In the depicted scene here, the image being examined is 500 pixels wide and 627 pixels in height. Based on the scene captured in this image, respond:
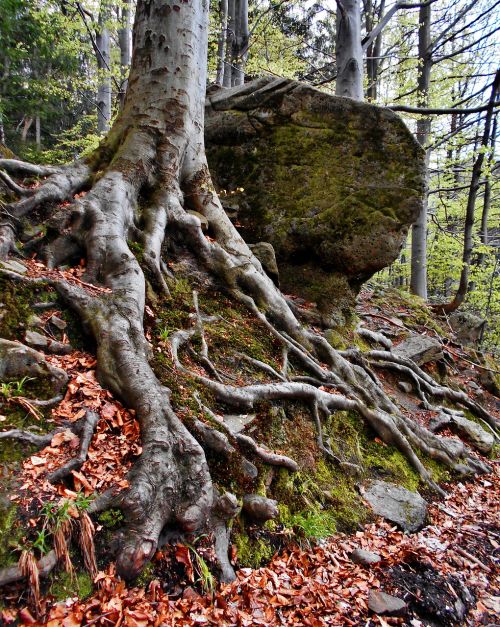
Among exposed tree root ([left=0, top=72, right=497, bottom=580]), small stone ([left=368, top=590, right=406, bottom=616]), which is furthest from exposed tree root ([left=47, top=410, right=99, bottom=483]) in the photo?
small stone ([left=368, top=590, right=406, bottom=616])

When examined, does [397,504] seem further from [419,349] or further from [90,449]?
[419,349]

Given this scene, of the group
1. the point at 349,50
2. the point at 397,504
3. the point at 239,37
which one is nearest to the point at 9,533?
the point at 397,504

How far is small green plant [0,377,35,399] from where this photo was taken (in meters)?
2.55

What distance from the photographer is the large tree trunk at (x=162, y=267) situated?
263 centimetres

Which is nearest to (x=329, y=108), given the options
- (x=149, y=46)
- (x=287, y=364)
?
(x=149, y=46)

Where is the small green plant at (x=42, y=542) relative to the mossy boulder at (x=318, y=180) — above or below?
below

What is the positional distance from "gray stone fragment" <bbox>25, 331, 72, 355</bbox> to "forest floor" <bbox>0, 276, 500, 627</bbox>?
0.21ft

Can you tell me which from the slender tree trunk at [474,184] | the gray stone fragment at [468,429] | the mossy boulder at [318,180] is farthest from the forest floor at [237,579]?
the slender tree trunk at [474,184]

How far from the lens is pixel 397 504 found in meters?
3.91

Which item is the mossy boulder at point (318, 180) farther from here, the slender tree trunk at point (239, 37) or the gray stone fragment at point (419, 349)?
the slender tree trunk at point (239, 37)

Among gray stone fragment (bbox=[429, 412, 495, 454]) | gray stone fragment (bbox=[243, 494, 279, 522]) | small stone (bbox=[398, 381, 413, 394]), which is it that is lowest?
gray stone fragment (bbox=[429, 412, 495, 454])

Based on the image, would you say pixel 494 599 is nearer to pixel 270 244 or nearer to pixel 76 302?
pixel 76 302

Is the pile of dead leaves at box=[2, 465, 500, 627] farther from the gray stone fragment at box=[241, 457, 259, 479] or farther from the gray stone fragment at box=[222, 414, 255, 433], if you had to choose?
the gray stone fragment at box=[222, 414, 255, 433]

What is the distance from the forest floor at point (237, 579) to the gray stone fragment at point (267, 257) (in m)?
3.31
